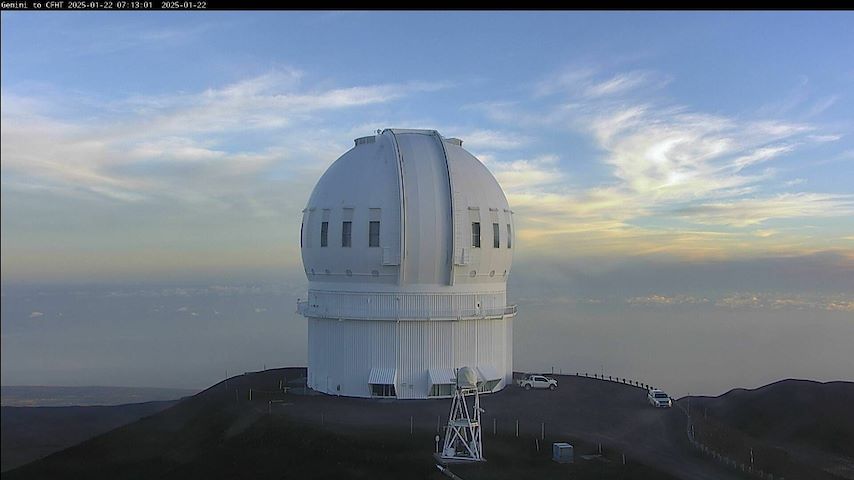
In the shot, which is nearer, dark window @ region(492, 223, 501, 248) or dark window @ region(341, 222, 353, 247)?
dark window @ region(341, 222, 353, 247)

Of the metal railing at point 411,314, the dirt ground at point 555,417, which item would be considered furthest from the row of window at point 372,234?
the dirt ground at point 555,417

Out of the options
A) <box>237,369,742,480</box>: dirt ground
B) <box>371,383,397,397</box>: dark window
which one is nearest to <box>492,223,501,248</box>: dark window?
<box>237,369,742,480</box>: dirt ground

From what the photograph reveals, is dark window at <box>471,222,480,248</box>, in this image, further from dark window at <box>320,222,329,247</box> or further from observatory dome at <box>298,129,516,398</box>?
dark window at <box>320,222,329,247</box>

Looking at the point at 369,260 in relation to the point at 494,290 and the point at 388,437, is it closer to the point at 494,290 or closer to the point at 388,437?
the point at 494,290

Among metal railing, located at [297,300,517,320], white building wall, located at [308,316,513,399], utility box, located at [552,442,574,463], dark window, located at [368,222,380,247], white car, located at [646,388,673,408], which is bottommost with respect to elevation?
utility box, located at [552,442,574,463]

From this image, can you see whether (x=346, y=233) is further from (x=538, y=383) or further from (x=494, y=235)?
(x=538, y=383)

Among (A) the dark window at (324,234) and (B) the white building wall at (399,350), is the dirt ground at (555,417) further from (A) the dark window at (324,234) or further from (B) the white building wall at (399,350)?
(A) the dark window at (324,234)

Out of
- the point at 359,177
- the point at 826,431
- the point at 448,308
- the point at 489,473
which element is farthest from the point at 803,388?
the point at 359,177
